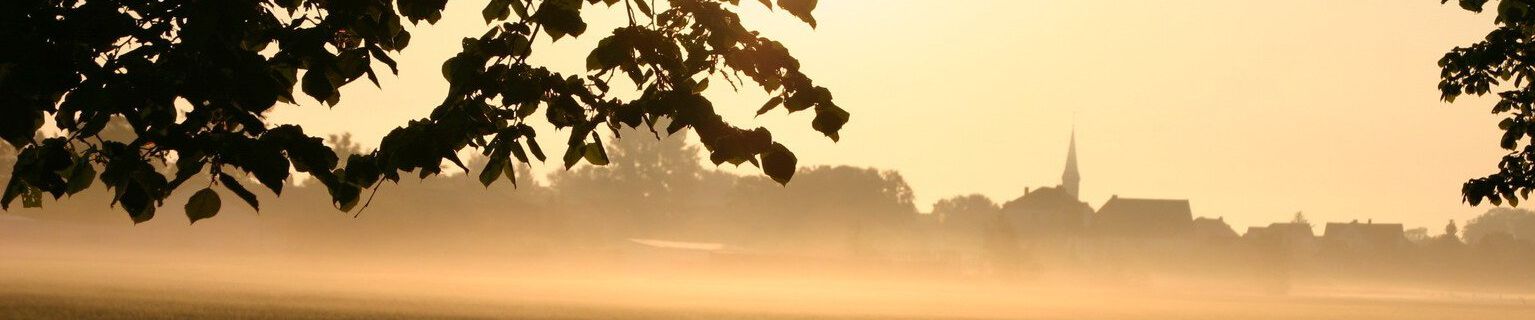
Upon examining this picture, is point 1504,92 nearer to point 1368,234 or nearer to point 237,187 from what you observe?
point 237,187

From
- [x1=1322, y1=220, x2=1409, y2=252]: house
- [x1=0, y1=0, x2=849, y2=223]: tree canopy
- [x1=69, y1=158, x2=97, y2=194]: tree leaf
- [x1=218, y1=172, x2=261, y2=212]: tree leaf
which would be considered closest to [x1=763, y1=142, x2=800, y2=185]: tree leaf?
[x1=0, y1=0, x2=849, y2=223]: tree canopy

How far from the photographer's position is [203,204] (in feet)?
28.1

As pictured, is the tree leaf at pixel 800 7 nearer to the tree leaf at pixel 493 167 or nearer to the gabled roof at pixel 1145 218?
the tree leaf at pixel 493 167

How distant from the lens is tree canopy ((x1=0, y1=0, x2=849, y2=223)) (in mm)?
7910

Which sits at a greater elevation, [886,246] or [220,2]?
[886,246]

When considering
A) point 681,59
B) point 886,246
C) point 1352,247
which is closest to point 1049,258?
point 886,246

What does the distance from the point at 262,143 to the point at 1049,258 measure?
152m

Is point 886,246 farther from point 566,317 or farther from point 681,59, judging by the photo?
point 681,59

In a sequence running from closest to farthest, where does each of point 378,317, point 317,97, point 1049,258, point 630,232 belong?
point 317,97, point 378,317, point 1049,258, point 630,232

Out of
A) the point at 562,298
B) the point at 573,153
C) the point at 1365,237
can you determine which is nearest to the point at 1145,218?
the point at 1365,237

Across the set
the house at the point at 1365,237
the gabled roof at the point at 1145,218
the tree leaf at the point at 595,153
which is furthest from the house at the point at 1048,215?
the tree leaf at the point at 595,153

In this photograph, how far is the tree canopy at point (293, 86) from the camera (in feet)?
26.0

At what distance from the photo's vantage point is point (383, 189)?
121 meters

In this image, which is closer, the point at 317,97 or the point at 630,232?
the point at 317,97
